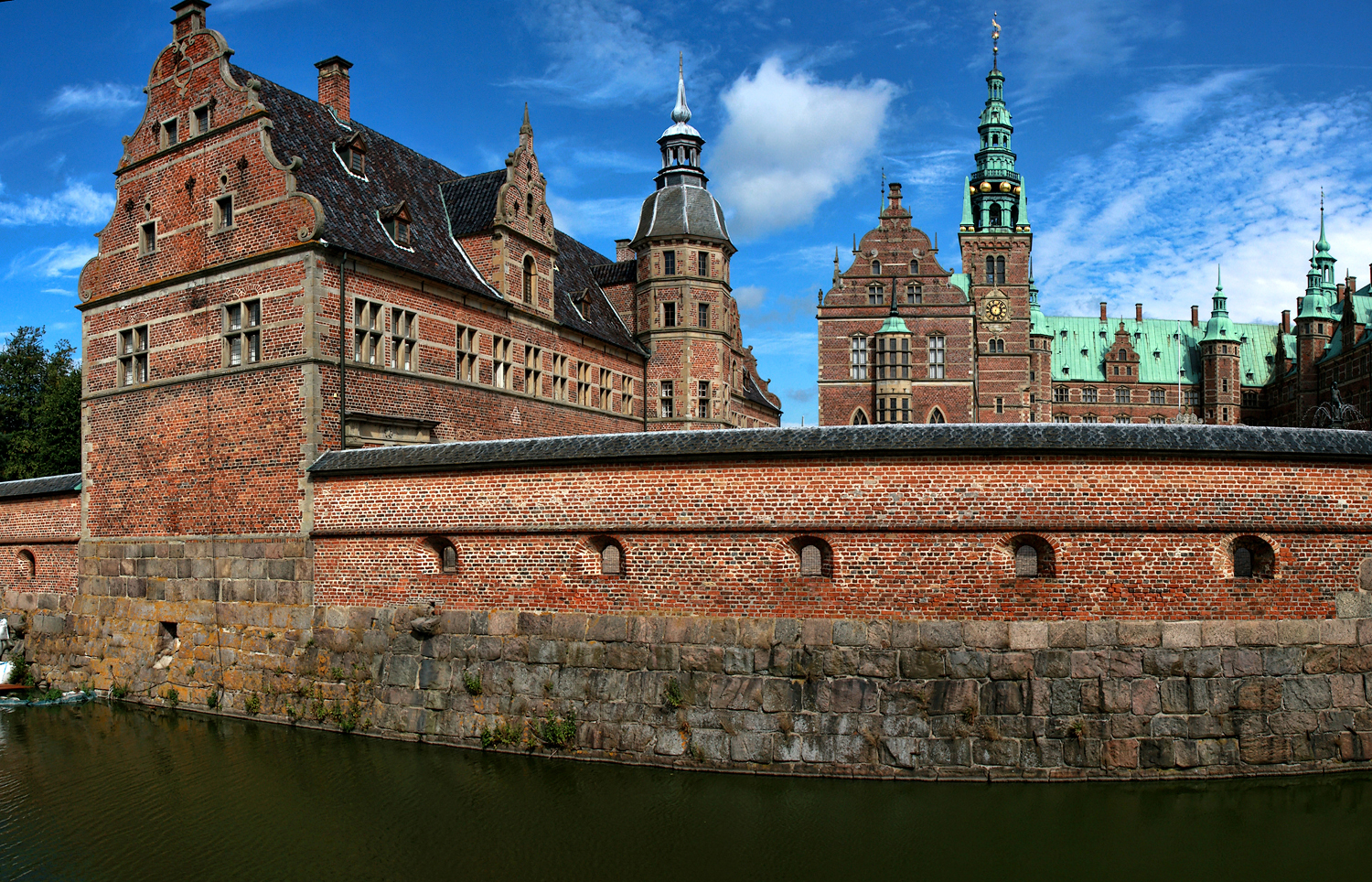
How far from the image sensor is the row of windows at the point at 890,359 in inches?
1724

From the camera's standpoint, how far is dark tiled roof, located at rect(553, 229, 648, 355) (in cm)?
2645

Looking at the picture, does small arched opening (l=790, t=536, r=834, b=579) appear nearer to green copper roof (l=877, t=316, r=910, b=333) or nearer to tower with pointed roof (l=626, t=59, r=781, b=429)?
tower with pointed roof (l=626, t=59, r=781, b=429)

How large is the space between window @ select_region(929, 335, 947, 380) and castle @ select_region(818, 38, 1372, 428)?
0.05 meters

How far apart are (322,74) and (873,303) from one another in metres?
27.9

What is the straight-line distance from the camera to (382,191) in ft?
68.9

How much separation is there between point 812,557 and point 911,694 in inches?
88.7

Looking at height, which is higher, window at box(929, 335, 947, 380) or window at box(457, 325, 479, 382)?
window at box(929, 335, 947, 380)

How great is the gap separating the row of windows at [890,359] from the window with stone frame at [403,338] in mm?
28349

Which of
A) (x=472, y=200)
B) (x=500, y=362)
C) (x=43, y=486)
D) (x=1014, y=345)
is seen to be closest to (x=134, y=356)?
(x=43, y=486)

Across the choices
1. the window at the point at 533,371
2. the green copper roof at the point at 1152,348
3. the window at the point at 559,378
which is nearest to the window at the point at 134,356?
the window at the point at 533,371

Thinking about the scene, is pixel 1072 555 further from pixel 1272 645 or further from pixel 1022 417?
pixel 1022 417

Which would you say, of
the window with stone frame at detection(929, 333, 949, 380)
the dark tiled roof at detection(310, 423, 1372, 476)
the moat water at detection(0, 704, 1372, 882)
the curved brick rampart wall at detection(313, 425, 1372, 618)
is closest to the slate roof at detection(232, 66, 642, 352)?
the dark tiled roof at detection(310, 423, 1372, 476)

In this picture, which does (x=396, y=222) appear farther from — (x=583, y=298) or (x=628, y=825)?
(x=628, y=825)

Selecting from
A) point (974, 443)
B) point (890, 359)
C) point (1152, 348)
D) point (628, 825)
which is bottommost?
point (628, 825)
